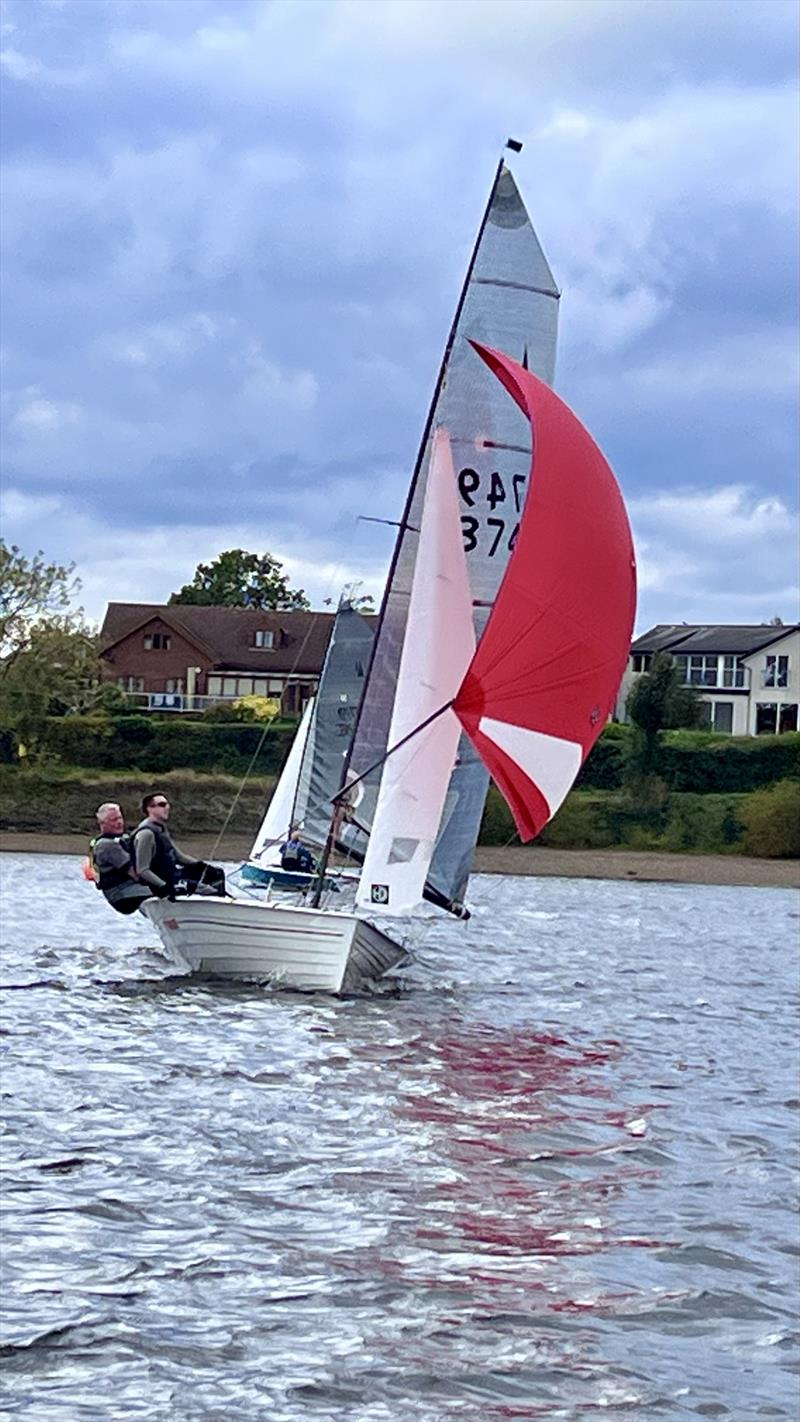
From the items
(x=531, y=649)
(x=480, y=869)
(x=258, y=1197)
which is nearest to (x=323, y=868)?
(x=531, y=649)

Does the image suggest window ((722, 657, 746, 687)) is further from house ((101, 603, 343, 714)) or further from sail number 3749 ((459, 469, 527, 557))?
sail number 3749 ((459, 469, 527, 557))

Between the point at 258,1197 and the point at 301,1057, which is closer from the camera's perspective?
the point at 258,1197

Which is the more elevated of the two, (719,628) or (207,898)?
(719,628)

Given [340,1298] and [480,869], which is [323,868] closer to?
[340,1298]

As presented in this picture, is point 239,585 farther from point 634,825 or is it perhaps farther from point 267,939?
point 267,939

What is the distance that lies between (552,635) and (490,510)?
14.5 feet

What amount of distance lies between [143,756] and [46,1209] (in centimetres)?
5955

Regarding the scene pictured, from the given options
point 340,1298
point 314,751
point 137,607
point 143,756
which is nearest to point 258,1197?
point 340,1298

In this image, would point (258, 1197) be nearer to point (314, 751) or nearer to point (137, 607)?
point (314, 751)

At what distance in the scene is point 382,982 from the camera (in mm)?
24922

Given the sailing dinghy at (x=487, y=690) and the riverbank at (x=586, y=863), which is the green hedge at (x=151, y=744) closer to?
the riverbank at (x=586, y=863)

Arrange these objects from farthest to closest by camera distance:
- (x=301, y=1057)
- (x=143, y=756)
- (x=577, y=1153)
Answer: (x=143, y=756) → (x=301, y=1057) → (x=577, y=1153)

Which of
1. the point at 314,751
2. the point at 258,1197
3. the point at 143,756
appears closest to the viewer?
the point at 258,1197

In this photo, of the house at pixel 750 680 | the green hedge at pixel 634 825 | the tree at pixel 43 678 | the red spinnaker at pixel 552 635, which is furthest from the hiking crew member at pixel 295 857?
the house at pixel 750 680
